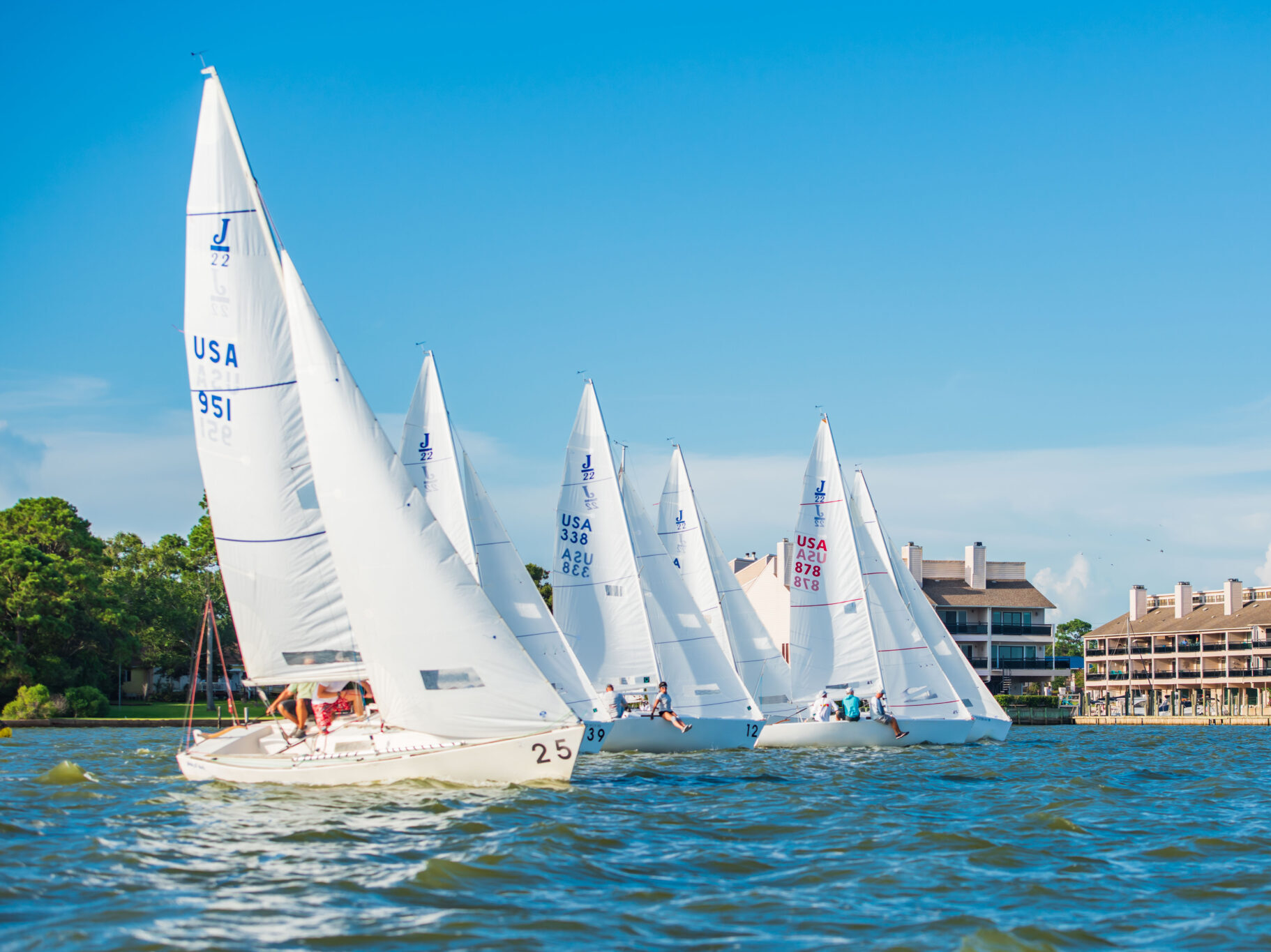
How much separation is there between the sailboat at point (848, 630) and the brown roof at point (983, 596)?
48.3m

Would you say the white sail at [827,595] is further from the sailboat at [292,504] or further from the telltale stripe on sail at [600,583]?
the sailboat at [292,504]

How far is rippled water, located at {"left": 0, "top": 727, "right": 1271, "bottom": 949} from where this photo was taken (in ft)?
33.7

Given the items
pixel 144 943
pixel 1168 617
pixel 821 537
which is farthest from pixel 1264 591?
pixel 144 943

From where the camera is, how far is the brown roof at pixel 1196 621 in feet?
294

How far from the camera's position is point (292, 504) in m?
18.9

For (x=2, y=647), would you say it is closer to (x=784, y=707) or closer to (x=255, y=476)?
(x=784, y=707)

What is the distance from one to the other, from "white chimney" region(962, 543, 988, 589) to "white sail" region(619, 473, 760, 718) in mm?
58331

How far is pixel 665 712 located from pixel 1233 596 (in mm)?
77523

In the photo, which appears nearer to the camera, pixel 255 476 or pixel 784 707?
pixel 255 476

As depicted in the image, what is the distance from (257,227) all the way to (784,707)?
23.3 m

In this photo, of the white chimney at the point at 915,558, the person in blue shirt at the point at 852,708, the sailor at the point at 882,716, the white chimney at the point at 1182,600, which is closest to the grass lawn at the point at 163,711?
the person in blue shirt at the point at 852,708

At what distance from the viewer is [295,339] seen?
18.8m

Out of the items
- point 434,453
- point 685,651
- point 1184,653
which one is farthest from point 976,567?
point 434,453

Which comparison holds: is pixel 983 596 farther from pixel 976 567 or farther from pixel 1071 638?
pixel 1071 638
